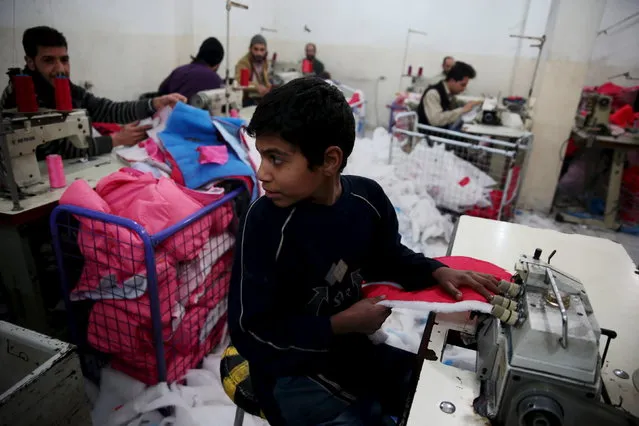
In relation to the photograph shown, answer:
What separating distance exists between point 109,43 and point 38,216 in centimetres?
293

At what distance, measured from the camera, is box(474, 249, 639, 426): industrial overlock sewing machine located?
0.74 meters

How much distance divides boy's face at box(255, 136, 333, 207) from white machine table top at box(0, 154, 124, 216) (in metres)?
1.18

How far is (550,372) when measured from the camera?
753 mm

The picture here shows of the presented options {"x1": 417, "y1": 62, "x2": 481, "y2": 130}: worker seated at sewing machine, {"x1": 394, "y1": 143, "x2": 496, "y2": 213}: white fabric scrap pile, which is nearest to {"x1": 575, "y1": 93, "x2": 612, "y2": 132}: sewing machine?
{"x1": 417, "y1": 62, "x2": 481, "y2": 130}: worker seated at sewing machine

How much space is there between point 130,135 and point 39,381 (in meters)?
1.68

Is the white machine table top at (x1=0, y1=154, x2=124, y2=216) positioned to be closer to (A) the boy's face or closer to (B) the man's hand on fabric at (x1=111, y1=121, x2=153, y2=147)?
(B) the man's hand on fabric at (x1=111, y1=121, x2=153, y2=147)

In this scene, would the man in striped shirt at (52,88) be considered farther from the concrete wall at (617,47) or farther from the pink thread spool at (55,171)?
the concrete wall at (617,47)

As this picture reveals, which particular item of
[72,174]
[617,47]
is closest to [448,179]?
[72,174]

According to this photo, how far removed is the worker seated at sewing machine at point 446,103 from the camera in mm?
4523

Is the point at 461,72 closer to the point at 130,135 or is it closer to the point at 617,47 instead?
the point at 617,47

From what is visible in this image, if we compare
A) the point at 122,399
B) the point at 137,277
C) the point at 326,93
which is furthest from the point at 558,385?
the point at 122,399

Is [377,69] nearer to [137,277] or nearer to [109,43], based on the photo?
[109,43]

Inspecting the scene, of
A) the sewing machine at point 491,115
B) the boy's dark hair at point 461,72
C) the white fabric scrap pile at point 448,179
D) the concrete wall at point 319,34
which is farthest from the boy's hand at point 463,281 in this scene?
the boy's dark hair at point 461,72

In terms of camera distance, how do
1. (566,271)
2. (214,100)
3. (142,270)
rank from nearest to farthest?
(566,271) → (142,270) → (214,100)
